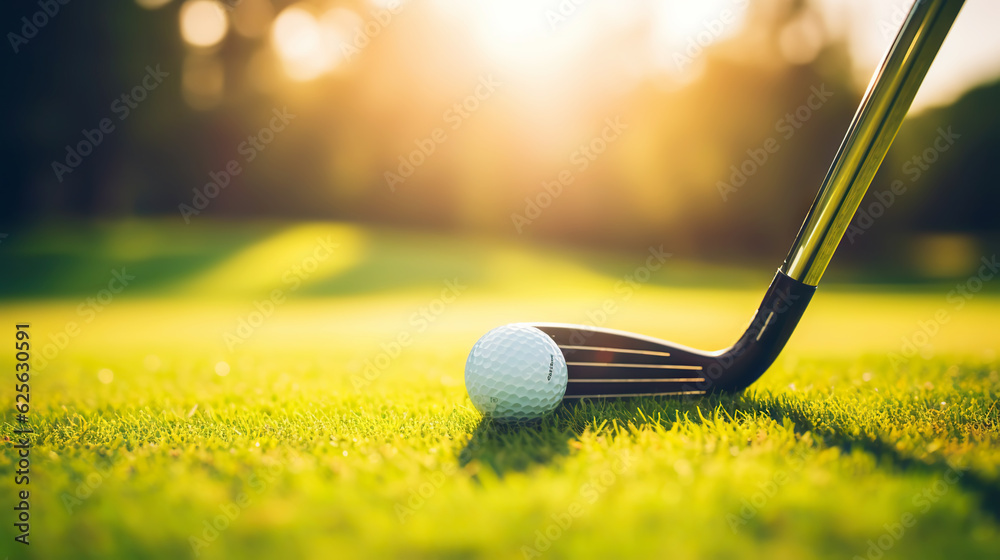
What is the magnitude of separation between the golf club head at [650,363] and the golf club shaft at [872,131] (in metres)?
0.35

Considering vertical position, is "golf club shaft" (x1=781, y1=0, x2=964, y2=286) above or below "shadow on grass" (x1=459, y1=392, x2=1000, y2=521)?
above

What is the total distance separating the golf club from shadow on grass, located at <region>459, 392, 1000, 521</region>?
119 millimetres

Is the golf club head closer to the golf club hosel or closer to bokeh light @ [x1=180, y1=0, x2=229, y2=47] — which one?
the golf club hosel

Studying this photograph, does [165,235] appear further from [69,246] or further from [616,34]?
[616,34]

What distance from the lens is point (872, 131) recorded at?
2654 mm

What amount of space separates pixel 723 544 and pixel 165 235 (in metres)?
20.8

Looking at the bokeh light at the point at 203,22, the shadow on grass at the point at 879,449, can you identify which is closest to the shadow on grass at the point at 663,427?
the shadow on grass at the point at 879,449

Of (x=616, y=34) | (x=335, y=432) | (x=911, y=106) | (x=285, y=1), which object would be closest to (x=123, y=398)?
(x=335, y=432)

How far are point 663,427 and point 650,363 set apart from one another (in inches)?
21.7

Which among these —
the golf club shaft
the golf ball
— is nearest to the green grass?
the golf ball

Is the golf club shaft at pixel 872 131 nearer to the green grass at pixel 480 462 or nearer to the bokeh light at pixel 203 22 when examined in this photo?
the green grass at pixel 480 462

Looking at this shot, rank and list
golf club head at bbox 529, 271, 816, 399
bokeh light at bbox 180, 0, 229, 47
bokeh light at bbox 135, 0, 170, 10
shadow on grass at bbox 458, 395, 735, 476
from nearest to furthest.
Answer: shadow on grass at bbox 458, 395, 735, 476
golf club head at bbox 529, 271, 816, 399
bokeh light at bbox 135, 0, 170, 10
bokeh light at bbox 180, 0, 229, 47

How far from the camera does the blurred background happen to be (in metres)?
20.2

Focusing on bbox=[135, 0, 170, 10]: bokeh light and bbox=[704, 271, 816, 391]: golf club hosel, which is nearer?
bbox=[704, 271, 816, 391]: golf club hosel
